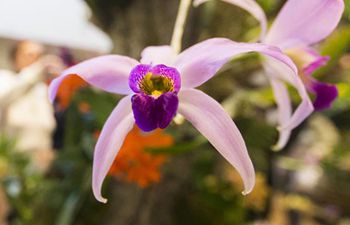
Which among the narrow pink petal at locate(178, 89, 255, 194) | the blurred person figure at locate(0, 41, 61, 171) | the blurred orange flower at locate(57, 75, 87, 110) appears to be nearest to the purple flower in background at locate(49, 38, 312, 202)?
the narrow pink petal at locate(178, 89, 255, 194)

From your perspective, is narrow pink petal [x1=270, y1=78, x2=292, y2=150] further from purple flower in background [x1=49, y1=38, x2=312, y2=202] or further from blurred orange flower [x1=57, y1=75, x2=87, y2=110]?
blurred orange flower [x1=57, y1=75, x2=87, y2=110]

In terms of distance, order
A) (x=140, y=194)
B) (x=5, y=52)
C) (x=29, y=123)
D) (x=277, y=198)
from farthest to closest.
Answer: (x=277, y=198) → (x=5, y=52) → (x=29, y=123) → (x=140, y=194)

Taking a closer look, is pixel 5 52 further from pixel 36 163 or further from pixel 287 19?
pixel 287 19

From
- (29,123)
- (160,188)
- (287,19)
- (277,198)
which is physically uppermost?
(287,19)

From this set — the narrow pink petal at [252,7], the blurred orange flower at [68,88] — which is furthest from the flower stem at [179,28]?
the blurred orange flower at [68,88]

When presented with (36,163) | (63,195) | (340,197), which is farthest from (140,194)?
(340,197)

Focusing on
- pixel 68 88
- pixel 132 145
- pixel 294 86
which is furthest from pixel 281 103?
pixel 68 88
